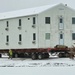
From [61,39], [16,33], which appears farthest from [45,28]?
[16,33]

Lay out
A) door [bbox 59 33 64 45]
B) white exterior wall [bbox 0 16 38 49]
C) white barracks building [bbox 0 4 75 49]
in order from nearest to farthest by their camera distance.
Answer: white barracks building [bbox 0 4 75 49], white exterior wall [bbox 0 16 38 49], door [bbox 59 33 64 45]

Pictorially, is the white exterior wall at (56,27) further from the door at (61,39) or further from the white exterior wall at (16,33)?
the white exterior wall at (16,33)

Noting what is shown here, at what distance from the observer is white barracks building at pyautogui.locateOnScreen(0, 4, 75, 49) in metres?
53.9

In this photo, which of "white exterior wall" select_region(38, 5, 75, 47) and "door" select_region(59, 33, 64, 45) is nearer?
"white exterior wall" select_region(38, 5, 75, 47)

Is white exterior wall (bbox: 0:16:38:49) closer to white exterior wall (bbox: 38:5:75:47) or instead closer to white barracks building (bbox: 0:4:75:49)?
white barracks building (bbox: 0:4:75:49)

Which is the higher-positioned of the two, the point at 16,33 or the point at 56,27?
the point at 56,27

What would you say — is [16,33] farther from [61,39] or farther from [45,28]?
[61,39]

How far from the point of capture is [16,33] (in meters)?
57.2

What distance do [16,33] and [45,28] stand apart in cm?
489

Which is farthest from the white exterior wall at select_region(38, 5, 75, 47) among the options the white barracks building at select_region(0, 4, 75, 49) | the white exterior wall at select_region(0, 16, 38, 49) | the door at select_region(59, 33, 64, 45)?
the white exterior wall at select_region(0, 16, 38, 49)

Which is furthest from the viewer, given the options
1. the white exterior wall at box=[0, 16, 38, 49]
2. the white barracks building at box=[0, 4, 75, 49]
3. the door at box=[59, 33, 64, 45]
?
the door at box=[59, 33, 64, 45]

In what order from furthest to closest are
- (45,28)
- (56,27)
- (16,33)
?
1. (16,33)
2. (56,27)
3. (45,28)

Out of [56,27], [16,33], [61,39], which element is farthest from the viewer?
[16,33]

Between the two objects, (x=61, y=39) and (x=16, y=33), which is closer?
(x=61, y=39)
